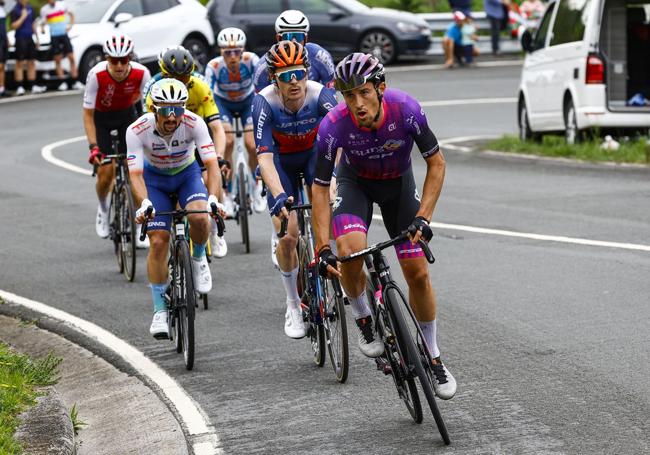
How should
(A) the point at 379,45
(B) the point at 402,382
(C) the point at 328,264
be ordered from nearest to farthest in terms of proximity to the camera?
(C) the point at 328,264 → (B) the point at 402,382 → (A) the point at 379,45

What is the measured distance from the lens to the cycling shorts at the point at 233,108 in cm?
1520

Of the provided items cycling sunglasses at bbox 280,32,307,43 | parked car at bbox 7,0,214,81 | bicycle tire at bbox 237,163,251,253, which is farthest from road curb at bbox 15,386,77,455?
parked car at bbox 7,0,214,81

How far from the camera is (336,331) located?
8789 mm

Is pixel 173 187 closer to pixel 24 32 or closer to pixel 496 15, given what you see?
pixel 24 32

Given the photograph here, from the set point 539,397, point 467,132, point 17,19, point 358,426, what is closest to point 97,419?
point 358,426

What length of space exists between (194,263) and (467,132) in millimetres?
13923

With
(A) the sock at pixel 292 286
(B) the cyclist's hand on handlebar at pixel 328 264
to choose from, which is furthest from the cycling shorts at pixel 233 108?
(B) the cyclist's hand on handlebar at pixel 328 264

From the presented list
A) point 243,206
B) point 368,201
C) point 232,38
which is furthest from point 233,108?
point 368,201

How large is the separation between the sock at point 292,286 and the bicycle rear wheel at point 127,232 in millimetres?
3428

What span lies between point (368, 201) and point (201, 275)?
102 inches

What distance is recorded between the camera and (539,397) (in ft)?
26.3

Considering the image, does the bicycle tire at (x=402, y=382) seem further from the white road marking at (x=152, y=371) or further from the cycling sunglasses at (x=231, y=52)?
the cycling sunglasses at (x=231, y=52)

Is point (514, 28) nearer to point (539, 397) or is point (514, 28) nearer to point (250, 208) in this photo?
point (250, 208)

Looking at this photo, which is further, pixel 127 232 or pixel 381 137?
pixel 127 232
